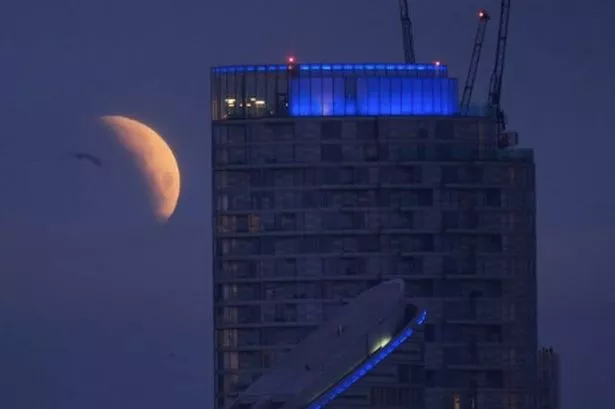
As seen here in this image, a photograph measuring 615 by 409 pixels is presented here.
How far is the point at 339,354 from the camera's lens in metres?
177

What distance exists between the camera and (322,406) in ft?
574

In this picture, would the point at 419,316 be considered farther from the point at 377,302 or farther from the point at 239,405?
the point at 239,405

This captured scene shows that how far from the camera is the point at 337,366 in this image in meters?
177

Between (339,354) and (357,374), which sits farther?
(339,354)

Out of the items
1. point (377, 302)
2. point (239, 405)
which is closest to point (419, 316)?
point (377, 302)

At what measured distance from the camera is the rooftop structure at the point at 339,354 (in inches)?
6870

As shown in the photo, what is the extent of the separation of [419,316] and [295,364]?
9.25m

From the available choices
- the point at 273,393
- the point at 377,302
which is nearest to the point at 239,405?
the point at 273,393

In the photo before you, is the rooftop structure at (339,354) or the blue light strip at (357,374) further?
the blue light strip at (357,374)

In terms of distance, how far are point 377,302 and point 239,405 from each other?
13.5 meters

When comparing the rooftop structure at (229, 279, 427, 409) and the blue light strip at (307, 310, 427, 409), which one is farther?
the blue light strip at (307, 310, 427, 409)

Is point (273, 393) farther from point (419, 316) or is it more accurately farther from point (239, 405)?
point (419, 316)

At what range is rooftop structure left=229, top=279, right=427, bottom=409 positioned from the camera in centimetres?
17450

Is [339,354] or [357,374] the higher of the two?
[339,354]
